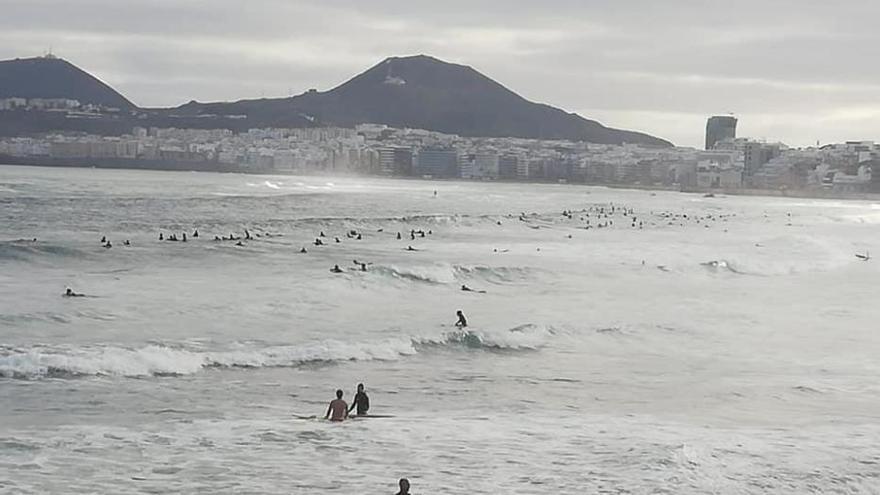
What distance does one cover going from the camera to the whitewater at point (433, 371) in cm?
1355

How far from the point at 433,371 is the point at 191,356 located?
4.31m

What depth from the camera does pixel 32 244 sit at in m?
42.2

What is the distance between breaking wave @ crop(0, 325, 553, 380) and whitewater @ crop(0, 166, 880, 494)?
A: 2.6 inches

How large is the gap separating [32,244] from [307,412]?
2859cm

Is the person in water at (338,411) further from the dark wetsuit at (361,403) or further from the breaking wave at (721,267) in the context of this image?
the breaking wave at (721,267)

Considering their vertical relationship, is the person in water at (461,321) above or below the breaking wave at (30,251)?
above

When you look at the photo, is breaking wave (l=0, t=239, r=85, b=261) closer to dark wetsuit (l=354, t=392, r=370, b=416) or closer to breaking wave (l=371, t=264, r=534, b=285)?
breaking wave (l=371, t=264, r=534, b=285)

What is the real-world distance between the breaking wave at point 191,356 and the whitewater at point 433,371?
66 millimetres

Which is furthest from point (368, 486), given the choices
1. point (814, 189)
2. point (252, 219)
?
point (814, 189)

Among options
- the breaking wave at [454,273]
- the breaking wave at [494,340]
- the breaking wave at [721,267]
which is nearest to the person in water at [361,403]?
the breaking wave at [494,340]

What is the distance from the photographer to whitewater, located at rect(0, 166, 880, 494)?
13.6m

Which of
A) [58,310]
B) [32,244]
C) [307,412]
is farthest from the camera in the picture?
[32,244]

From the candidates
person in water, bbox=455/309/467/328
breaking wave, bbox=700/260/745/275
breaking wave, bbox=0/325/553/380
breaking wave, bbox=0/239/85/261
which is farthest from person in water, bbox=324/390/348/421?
breaking wave, bbox=700/260/745/275

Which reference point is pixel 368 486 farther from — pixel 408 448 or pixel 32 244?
pixel 32 244
